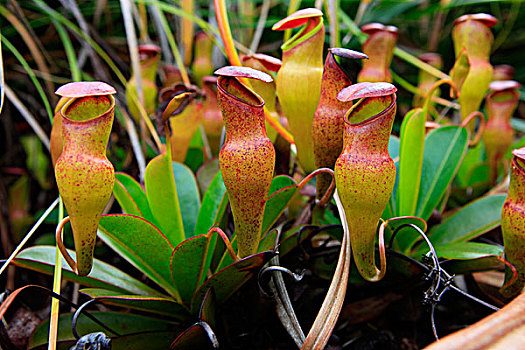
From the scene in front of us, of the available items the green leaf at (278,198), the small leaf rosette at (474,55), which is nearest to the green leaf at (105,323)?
the green leaf at (278,198)

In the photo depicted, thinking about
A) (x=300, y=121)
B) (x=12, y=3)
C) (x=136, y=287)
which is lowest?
(x=136, y=287)

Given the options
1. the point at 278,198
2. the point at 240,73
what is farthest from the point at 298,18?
the point at 278,198

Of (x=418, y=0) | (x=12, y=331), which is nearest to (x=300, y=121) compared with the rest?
(x=12, y=331)

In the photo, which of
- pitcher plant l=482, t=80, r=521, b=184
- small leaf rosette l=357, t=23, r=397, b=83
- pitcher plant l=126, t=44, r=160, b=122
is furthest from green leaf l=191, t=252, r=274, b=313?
pitcher plant l=482, t=80, r=521, b=184

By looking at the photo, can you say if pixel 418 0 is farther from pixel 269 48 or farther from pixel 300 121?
pixel 300 121

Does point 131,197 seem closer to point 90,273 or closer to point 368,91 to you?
point 90,273

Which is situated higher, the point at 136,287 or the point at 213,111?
the point at 213,111
